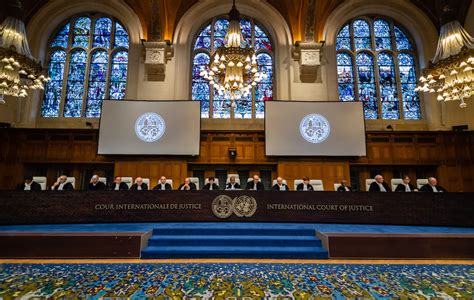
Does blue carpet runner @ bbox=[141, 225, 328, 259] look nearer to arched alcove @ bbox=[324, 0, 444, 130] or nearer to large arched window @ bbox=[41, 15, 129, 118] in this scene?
arched alcove @ bbox=[324, 0, 444, 130]

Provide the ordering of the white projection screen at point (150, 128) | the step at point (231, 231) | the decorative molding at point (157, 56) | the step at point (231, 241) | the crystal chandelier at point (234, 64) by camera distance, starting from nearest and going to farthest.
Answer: the step at point (231, 241)
the step at point (231, 231)
the crystal chandelier at point (234, 64)
the white projection screen at point (150, 128)
the decorative molding at point (157, 56)

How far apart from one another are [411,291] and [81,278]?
10.7 ft

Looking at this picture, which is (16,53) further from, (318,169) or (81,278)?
(318,169)

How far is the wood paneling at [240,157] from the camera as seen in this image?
8.67m

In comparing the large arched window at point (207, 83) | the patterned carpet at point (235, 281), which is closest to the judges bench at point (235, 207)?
the patterned carpet at point (235, 281)

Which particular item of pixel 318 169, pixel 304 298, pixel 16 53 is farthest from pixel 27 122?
pixel 304 298

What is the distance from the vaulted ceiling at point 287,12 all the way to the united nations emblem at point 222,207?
6.83 m

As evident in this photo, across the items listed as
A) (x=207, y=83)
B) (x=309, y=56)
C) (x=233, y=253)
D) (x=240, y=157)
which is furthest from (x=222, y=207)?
(x=309, y=56)

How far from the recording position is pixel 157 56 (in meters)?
9.20

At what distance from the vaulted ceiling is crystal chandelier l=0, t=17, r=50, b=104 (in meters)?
4.40

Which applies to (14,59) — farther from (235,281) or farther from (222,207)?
(235,281)

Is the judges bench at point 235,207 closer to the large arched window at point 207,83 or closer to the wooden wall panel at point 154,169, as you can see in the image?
the wooden wall panel at point 154,169

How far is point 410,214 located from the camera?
493cm

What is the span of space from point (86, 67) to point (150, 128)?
3.69 m
